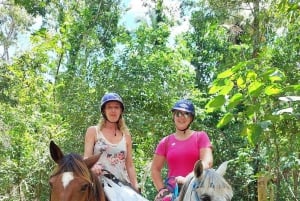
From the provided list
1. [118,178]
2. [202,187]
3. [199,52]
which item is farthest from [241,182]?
[202,187]

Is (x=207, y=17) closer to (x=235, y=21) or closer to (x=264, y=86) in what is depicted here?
(x=235, y=21)

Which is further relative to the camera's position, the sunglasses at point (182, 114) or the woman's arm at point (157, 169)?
the woman's arm at point (157, 169)

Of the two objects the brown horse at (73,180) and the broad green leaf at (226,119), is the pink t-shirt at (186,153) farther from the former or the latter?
the broad green leaf at (226,119)

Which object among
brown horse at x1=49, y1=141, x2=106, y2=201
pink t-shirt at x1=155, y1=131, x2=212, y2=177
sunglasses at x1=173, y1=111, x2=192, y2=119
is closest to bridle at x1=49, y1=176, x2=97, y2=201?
brown horse at x1=49, y1=141, x2=106, y2=201

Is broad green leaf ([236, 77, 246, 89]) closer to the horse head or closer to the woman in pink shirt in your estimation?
the horse head

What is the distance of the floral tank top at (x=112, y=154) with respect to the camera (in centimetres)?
460

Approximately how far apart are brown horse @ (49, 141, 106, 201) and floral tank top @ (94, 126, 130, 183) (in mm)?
770

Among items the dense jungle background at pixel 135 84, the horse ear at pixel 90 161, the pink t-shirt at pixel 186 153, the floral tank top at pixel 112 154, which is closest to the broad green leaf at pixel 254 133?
the horse ear at pixel 90 161

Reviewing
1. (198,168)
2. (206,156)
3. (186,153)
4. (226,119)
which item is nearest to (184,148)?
(186,153)

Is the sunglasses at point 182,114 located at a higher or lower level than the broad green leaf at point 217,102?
higher

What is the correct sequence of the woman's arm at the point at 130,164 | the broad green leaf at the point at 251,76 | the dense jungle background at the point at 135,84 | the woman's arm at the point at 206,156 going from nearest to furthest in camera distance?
the broad green leaf at the point at 251,76
the woman's arm at the point at 206,156
the woman's arm at the point at 130,164
the dense jungle background at the point at 135,84

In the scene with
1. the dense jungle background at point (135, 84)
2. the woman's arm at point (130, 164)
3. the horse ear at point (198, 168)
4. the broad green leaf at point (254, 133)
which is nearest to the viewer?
the broad green leaf at point (254, 133)

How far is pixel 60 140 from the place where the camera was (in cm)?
1385

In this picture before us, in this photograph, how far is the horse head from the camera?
3.39m
